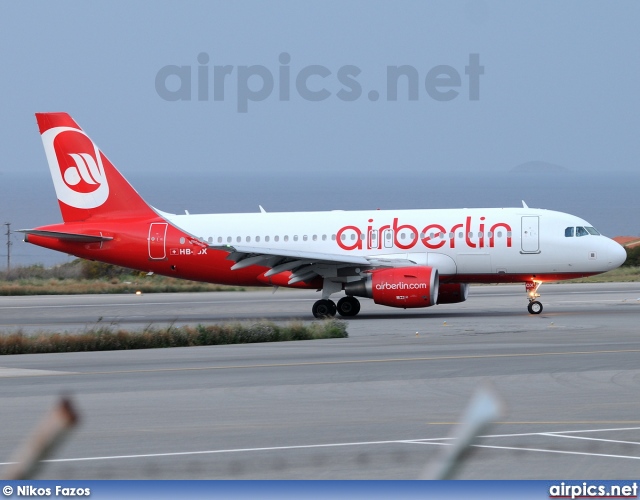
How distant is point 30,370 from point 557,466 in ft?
39.1

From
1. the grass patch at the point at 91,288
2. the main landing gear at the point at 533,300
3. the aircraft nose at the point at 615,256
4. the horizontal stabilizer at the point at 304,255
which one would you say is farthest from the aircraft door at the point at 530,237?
the grass patch at the point at 91,288

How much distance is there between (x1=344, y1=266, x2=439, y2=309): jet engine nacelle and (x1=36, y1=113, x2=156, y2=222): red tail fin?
8.52 m

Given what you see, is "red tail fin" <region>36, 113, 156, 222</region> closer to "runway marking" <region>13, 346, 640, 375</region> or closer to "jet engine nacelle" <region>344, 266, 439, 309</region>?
"jet engine nacelle" <region>344, 266, 439, 309</region>

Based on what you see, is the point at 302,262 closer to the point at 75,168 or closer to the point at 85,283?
the point at 75,168

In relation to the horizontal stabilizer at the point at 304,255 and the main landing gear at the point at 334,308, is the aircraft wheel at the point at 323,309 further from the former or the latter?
the horizontal stabilizer at the point at 304,255

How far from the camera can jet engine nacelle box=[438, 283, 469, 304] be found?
1353 inches

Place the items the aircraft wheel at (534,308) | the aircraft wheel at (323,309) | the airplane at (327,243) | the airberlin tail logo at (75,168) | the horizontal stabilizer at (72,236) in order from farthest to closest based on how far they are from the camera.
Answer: the airberlin tail logo at (75,168) < the horizontal stabilizer at (72,236) < the aircraft wheel at (323,309) < the aircraft wheel at (534,308) < the airplane at (327,243)

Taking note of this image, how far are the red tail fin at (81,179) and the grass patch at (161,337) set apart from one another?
402 inches

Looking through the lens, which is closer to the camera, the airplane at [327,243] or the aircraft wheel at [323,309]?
the airplane at [327,243]

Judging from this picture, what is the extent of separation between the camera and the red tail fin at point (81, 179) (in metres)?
36.1

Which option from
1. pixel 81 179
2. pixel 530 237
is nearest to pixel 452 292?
pixel 530 237

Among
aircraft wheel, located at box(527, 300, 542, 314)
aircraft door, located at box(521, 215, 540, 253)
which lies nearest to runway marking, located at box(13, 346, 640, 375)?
aircraft wheel, located at box(527, 300, 542, 314)

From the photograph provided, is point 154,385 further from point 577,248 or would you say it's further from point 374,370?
point 577,248

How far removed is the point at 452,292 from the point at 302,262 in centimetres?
501
